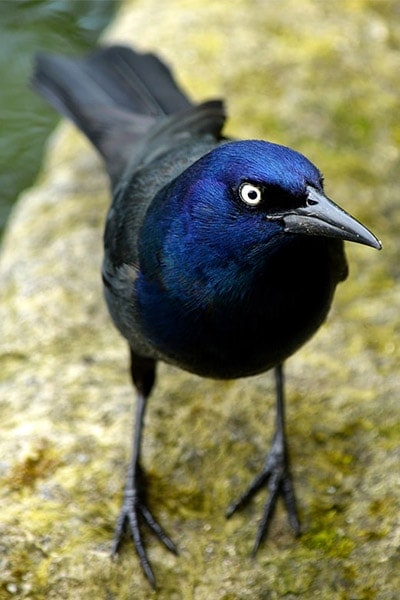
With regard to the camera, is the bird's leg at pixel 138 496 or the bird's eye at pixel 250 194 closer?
the bird's eye at pixel 250 194

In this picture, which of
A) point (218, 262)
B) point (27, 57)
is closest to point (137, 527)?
point (218, 262)

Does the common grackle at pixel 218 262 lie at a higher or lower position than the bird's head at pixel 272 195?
lower

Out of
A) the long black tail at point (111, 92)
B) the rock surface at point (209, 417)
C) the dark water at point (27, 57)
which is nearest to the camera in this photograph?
the rock surface at point (209, 417)

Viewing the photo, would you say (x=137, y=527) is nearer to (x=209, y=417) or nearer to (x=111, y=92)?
(x=209, y=417)

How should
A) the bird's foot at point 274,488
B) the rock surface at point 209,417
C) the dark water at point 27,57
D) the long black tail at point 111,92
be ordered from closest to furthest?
the rock surface at point 209,417
the bird's foot at point 274,488
the long black tail at point 111,92
the dark water at point 27,57

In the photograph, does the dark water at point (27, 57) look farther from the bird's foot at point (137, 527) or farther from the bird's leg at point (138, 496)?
the bird's foot at point (137, 527)

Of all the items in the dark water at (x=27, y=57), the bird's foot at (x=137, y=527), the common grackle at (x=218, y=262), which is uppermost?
the common grackle at (x=218, y=262)

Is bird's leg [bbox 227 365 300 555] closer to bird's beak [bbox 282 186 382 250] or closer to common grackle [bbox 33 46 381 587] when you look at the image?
common grackle [bbox 33 46 381 587]

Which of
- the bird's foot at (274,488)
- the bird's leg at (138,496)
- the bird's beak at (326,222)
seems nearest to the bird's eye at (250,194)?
the bird's beak at (326,222)
